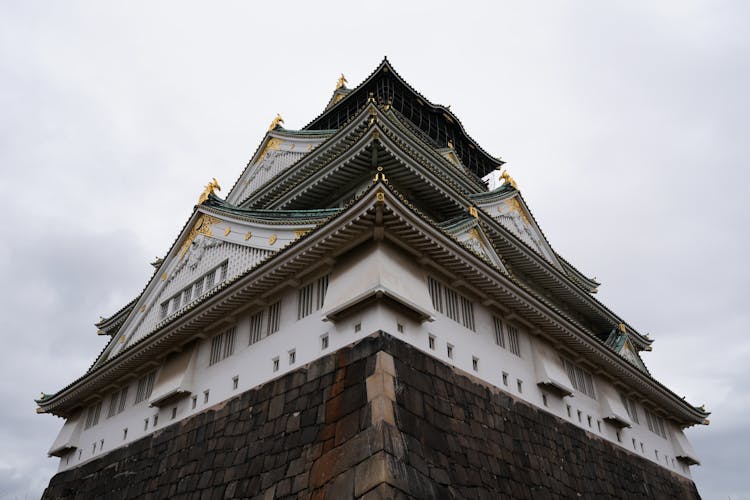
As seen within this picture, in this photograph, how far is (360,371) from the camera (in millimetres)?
11836

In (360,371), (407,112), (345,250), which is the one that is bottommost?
(360,371)

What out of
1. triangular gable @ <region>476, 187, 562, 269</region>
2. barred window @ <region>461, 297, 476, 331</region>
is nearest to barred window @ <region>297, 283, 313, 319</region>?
barred window @ <region>461, 297, 476, 331</region>

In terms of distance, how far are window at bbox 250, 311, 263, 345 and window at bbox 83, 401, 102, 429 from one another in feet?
25.4

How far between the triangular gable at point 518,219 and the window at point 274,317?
38.5ft

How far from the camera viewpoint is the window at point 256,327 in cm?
1507

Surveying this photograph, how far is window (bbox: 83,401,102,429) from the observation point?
63.5ft

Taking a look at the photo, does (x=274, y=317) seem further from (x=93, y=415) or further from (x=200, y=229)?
(x=93, y=415)

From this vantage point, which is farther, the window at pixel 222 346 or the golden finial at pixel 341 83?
the golden finial at pixel 341 83

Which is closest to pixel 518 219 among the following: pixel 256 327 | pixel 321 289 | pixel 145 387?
pixel 321 289

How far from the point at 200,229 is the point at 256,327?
595cm

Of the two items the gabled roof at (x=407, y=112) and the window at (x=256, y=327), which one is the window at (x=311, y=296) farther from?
the gabled roof at (x=407, y=112)

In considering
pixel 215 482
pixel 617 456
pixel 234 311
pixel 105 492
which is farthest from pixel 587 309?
pixel 105 492

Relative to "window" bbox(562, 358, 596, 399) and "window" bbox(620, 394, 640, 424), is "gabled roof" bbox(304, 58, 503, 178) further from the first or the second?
"window" bbox(620, 394, 640, 424)

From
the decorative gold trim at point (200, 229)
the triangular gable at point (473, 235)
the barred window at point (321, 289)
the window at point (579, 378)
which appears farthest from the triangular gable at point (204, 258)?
the window at point (579, 378)
